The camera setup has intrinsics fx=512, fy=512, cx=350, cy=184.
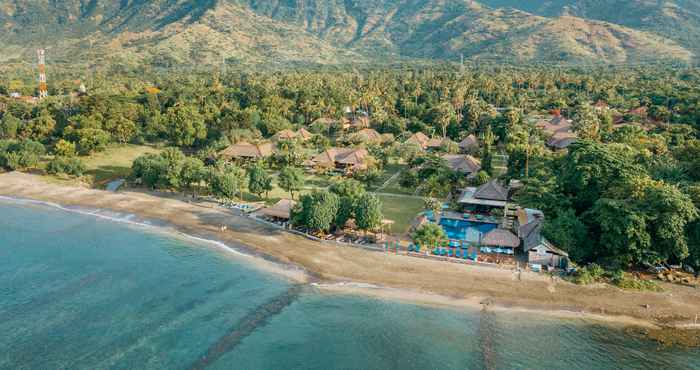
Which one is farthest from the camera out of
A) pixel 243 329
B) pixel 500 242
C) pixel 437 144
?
pixel 437 144

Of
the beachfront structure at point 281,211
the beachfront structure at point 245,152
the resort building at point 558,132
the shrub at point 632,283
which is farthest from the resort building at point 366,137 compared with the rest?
the shrub at point 632,283

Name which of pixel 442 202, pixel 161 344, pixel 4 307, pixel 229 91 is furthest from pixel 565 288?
pixel 229 91

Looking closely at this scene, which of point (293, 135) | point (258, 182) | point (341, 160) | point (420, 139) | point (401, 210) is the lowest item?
point (401, 210)

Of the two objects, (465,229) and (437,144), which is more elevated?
(437,144)

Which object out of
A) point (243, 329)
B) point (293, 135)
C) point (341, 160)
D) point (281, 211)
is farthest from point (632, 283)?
point (293, 135)

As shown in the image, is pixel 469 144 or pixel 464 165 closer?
pixel 464 165

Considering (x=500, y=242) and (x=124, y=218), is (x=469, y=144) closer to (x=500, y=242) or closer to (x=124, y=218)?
(x=500, y=242)
